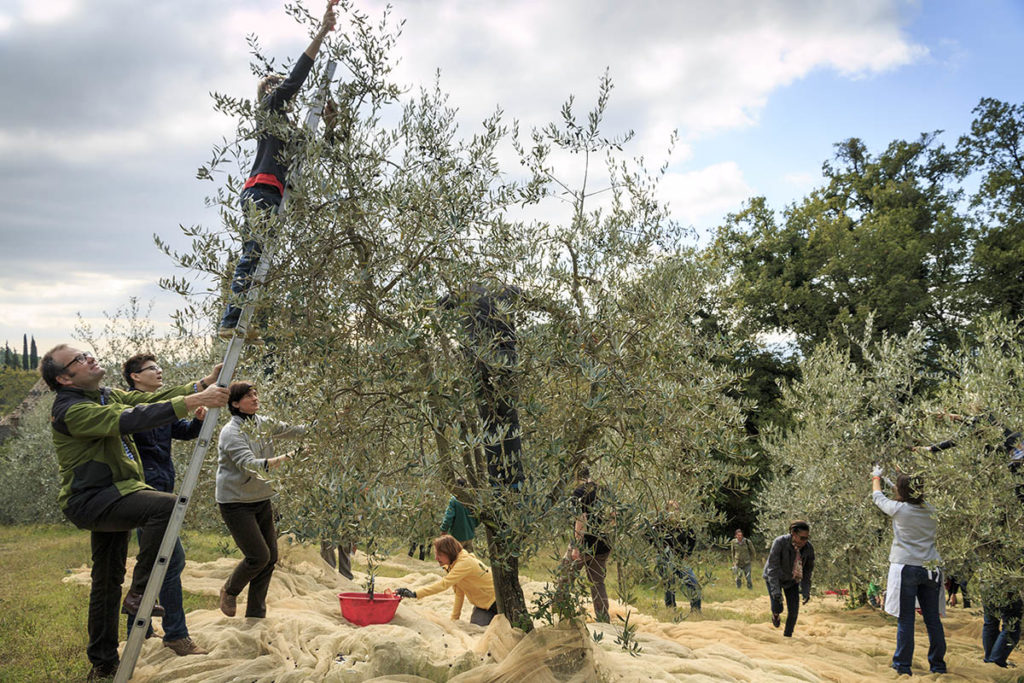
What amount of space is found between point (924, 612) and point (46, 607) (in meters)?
10.7

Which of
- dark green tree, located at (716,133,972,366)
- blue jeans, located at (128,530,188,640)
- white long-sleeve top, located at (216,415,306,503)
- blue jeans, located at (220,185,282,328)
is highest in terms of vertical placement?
dark green tree, located at (716,133,972,366)

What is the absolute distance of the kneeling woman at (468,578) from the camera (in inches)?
332

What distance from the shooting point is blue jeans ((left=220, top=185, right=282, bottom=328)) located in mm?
5160

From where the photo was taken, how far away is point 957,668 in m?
8.73

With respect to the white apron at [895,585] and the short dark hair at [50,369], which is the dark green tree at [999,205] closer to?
the white apron at [895,585]

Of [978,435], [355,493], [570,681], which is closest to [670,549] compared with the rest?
[570,681]

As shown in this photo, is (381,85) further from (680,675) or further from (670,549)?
(680,675)

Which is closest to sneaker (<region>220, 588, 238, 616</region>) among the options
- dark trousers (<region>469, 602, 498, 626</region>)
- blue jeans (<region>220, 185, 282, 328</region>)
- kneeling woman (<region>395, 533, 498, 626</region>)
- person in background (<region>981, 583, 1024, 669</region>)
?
kneeling woman (<region>395, 533, 498, 626</region>)

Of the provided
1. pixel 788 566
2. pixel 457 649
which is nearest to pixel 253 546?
pixel 457 649

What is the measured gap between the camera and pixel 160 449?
6934 mm

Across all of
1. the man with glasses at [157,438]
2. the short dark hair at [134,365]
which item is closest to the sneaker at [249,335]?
the man with glasses at [157,438]

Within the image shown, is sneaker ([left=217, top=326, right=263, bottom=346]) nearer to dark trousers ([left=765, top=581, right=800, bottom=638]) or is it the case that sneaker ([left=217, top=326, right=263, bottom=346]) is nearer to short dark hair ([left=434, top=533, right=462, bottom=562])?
short dark hair ([left=434, top=533, right=462, bottom=562])

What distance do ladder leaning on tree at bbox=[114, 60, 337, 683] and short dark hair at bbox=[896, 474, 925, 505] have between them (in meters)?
7.93

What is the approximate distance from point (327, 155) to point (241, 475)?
345 centimetres
